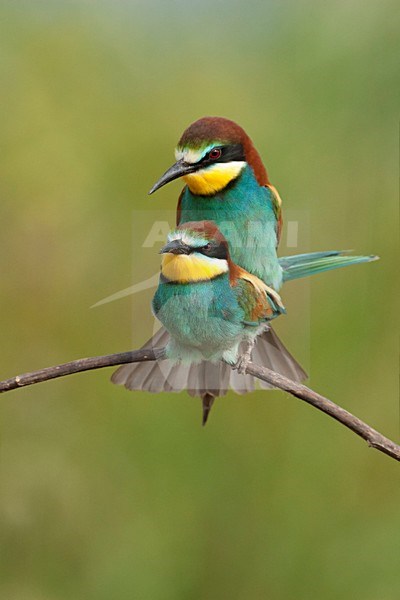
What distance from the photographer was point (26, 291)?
2361mm

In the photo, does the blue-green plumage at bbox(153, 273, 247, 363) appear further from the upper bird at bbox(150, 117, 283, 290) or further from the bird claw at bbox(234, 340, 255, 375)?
the upper bird at bbox(150, 117, 283, 290)

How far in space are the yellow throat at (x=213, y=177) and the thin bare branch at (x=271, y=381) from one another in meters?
0.23

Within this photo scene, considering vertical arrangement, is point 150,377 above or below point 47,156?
below

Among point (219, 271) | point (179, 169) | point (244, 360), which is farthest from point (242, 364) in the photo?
point (179, 169)

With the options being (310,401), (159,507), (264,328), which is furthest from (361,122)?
(310,401)

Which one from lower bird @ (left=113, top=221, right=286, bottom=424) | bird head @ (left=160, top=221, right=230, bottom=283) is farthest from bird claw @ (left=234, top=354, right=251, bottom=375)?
bird head @ (left=160, top=221, right=230, bottom=283)

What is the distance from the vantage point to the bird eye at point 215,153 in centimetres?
121

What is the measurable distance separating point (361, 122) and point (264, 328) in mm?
1231

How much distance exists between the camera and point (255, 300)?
1.13 m

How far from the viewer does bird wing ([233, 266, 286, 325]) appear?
1.13 meters

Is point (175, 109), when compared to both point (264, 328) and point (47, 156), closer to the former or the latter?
point (47, 156)

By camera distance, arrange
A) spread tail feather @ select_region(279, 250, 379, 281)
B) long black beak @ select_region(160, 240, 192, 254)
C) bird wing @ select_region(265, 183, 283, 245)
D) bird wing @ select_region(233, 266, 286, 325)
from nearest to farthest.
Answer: long black beak @ select_region(160, 240, 192, 254)
bird wing @ select_region(233, 266, 286, 325)
spread tail feather @ select_region(279, 250, 379, 281)
bird wing @ select_region(265, 183, 283, 245)

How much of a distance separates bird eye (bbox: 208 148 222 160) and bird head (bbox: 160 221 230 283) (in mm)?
147

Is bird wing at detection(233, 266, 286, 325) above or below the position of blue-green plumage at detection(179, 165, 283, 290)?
below
